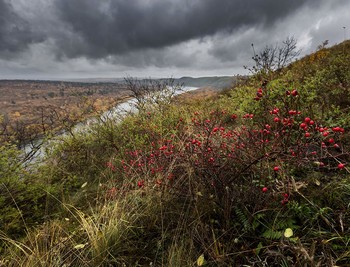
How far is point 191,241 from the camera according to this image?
200 centimetres

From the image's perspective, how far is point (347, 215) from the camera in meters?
1.91

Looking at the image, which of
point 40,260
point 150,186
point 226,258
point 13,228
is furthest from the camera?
point 13,228

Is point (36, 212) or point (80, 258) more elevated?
point (80, 258)

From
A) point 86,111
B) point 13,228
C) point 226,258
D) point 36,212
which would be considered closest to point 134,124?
point 86,111

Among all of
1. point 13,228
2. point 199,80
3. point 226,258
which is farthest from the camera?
point 199,80

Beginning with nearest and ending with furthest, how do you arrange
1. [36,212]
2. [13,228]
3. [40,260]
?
1. [40,260]
2. [13,228]
3. [36,212]

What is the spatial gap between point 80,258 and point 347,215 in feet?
8.24

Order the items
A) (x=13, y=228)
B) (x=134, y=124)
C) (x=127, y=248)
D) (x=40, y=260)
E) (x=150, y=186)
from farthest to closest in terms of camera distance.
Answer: (x=134, y=124) < (x=13, y=228) < (x=150, y=186) < (x=127, y=248) < (x=40, y=260)

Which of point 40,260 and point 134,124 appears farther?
point 134,124

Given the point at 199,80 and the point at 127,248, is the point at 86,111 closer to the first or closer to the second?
the point at 127,248

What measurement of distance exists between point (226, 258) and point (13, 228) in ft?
10.2

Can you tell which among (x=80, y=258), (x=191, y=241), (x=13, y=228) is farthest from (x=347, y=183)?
(x=13, y=228)

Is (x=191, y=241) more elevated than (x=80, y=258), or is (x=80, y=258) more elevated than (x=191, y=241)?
(x=191, y=241)

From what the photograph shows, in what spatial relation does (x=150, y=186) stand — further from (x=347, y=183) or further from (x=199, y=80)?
(x=199, y=80)
